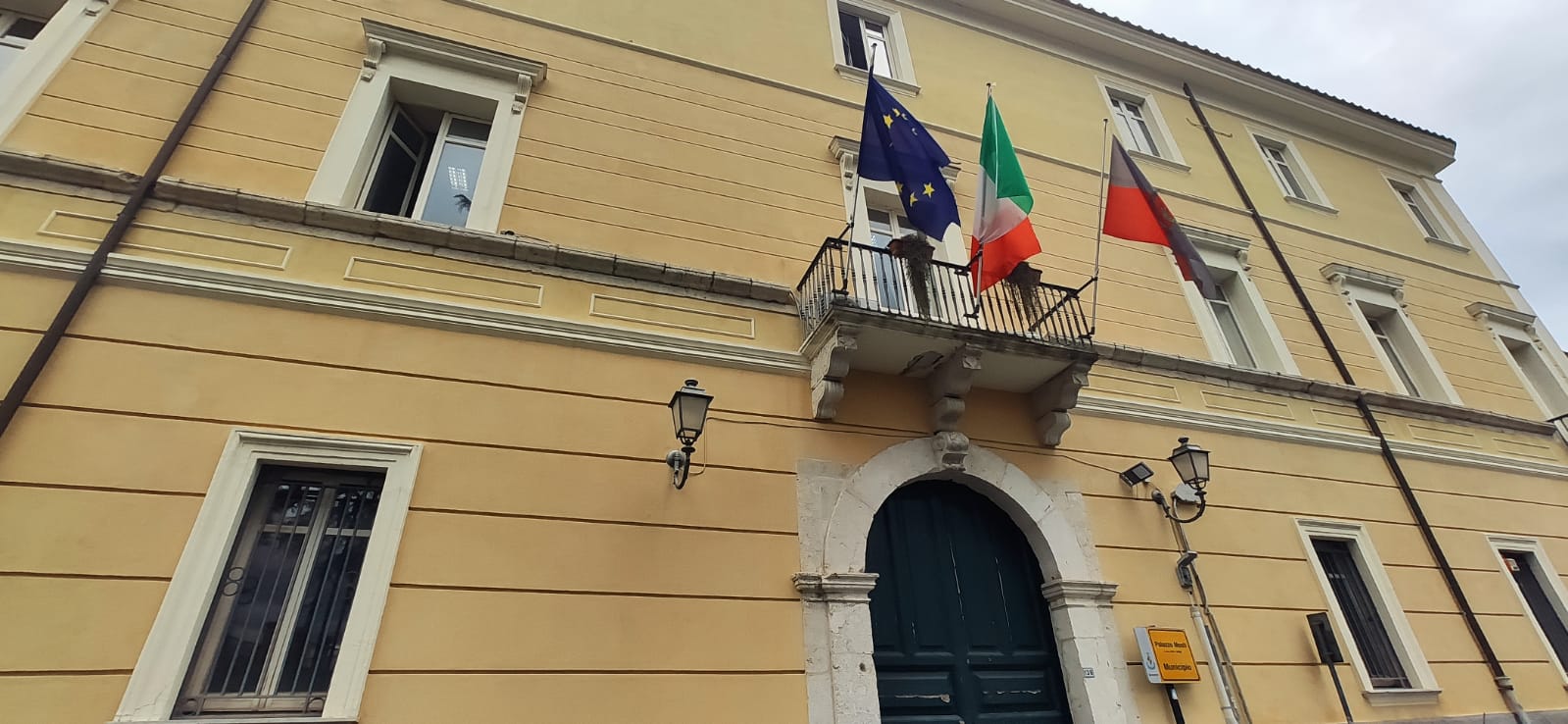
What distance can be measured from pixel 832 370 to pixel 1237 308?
6562mm

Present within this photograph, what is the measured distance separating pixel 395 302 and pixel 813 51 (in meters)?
5.59

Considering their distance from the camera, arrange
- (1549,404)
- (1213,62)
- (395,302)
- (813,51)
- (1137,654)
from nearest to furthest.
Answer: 1. (395,302)
2. (1137,654)
3. (813,51)
4. (1549,404)
5. (1213,62)

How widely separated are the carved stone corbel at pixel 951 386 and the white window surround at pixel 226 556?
3897 millimetres

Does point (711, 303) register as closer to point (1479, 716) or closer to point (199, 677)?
point (199, 677)

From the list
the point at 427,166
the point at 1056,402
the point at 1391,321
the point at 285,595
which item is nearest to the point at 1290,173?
the point at 1391,321

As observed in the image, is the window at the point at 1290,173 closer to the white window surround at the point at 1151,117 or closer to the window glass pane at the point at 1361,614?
the white window surround at the point at 1151,117

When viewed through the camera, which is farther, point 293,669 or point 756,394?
point 756,394

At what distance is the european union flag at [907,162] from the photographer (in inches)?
216

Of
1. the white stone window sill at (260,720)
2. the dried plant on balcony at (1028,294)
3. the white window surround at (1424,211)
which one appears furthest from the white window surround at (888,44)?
the white window surround at (1424,211)

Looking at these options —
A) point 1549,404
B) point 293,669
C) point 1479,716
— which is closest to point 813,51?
point 293,669

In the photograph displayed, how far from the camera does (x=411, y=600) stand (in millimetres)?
3770

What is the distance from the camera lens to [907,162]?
5.62 metres

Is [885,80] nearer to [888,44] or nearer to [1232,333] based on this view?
[888,44]

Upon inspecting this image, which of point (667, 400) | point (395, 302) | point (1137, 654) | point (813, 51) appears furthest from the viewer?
point (813, 51)
